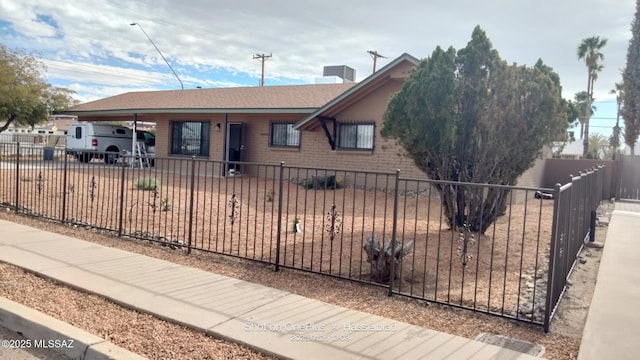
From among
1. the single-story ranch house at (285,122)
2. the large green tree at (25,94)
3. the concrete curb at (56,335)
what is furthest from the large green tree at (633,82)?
the large green tree at (25,94)

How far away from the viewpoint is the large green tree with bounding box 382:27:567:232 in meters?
8.05

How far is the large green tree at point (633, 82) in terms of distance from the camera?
66.6ft

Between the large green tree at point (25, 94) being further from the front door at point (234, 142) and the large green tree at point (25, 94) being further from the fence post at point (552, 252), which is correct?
the fence post at point (552, 252)

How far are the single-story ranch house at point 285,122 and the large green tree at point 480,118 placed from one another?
181 inches

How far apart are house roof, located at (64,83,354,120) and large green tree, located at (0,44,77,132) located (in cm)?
186

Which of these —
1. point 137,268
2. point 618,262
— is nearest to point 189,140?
point 137,268

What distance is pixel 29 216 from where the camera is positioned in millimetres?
9672

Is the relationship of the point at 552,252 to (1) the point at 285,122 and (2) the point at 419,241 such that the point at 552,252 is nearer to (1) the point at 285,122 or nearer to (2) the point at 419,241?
(2) the point at 419,241

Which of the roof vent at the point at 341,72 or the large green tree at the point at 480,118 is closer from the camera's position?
the large green tree at the point at 480,118

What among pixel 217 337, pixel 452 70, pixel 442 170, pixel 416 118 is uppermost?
pixel 452 70

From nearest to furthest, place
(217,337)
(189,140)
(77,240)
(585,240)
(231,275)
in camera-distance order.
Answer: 1. (217,337)
2. (231,275)
3. (77,240)
4. (585,240)
5. (189,140)

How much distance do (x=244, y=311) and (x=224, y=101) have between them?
1804cm

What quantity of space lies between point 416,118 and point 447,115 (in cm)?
52

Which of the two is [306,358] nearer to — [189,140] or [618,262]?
[618,262]
